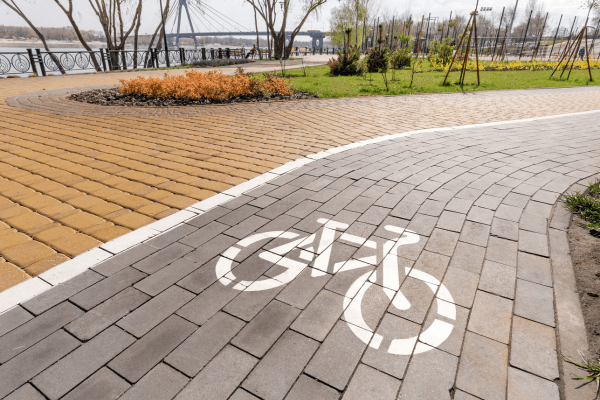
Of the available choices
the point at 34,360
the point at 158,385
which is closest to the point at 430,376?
the point at 158,385

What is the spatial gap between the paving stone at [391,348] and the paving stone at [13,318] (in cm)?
226

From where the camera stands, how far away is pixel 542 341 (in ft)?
6.96

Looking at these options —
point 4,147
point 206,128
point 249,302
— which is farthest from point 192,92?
point 249,302

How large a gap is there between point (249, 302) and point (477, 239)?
7.24 ft

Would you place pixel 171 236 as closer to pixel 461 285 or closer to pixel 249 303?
pixel 249 303

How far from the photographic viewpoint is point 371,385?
1.85 meters

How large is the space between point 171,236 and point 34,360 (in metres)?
1.44

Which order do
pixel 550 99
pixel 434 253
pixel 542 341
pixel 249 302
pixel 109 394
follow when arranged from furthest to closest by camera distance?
pixel 550 99 → pixel 434 253 → pixel 249 302 → pixel 542 341 → pixel 109 394

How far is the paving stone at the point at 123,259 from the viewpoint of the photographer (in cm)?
279

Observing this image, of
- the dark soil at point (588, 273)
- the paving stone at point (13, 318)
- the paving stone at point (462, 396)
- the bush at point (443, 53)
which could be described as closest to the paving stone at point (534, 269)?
the dark soil at point (588, 273)

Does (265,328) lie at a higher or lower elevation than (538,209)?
lower

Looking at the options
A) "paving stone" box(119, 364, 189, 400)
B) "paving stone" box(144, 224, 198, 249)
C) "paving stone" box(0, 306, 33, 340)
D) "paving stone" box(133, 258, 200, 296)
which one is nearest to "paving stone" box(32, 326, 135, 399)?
"paving stone" box(119, 364, 189, 400)

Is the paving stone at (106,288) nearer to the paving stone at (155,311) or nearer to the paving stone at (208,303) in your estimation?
the paving stone at (155,311)

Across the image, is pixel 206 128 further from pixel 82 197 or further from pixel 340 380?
pixel 340 380
